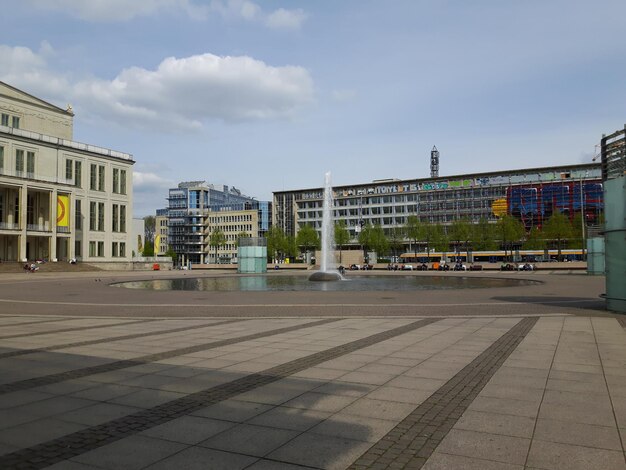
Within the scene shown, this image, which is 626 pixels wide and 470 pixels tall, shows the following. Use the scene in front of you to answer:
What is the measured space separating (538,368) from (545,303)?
1502 centimetres

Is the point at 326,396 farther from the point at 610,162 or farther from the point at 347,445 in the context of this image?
the point at 610,162

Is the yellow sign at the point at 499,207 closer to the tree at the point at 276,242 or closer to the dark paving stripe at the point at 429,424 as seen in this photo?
the tree at the point at 276,242

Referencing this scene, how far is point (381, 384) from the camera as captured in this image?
318 inches

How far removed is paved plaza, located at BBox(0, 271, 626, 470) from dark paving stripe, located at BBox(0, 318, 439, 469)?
0.03 m

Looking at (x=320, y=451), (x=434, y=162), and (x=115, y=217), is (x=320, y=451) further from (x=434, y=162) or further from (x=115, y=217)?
(x=434, y=162)

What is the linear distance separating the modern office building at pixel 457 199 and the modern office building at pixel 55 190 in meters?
61.8

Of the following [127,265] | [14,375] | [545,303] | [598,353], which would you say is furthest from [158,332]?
[127,265]

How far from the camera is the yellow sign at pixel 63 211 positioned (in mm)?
79500

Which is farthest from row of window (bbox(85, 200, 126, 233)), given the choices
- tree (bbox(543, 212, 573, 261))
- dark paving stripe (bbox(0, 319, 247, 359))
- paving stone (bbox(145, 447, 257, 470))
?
paving stone (bbox(145, 447, 257, 470))

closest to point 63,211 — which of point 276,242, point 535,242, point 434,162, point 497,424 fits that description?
point 276,242

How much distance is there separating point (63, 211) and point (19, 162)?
9.15 meters

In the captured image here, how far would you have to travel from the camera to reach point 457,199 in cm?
14725

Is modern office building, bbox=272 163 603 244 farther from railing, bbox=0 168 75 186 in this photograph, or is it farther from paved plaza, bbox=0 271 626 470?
paved plaza, bbox=0 271 626 470

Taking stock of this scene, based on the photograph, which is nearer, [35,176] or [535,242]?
[35,176]
